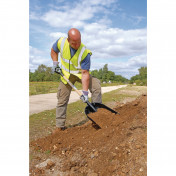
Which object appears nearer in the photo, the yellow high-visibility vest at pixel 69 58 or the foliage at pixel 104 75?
the yellow high-visibility vest at pixel 69 58

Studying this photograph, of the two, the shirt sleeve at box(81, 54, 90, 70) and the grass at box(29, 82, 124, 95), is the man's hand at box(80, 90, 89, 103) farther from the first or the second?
the grass at box(29, 82, 124, 95)

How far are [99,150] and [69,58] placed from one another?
194 cm

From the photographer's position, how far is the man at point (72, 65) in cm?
352

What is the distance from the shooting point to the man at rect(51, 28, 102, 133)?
11.5 feet

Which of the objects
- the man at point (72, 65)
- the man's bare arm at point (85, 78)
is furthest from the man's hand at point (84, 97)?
the man's bare arm at point (85, 78)

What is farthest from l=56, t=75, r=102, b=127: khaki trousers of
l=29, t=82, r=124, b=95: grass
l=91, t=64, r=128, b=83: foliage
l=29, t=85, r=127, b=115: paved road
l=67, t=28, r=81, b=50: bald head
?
l=29, t=82, r=124, b=95: grass

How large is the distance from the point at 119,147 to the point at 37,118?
313 centimetres

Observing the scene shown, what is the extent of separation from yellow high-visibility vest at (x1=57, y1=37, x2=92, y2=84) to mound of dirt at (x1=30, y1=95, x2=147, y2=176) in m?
1.04

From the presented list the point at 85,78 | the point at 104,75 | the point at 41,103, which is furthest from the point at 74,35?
the point at 104,75

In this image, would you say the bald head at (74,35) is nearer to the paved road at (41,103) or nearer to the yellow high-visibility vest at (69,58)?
the yellow high-visibility vest at (69,58)

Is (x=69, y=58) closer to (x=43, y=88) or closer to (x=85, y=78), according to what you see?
(x=85, y=78)

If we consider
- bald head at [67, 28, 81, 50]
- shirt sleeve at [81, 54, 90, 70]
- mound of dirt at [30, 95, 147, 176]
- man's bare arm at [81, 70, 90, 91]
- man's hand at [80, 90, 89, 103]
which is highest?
bald head at [67, 28, 81, 50]
